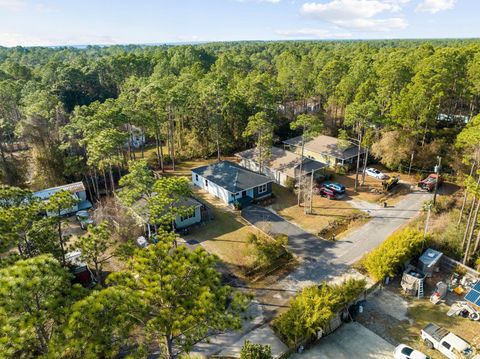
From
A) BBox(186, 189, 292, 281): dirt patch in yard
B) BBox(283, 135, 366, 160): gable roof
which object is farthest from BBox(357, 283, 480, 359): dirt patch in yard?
BBox(283, 135, 366, 160): gable roof

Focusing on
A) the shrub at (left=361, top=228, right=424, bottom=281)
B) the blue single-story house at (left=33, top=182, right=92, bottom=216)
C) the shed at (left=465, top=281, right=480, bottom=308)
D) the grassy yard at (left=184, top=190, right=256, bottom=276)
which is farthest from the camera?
the blue single-story house at (left=33, top=182, right=92, bottom=216)

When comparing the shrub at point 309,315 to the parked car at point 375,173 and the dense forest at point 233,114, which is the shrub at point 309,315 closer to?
the dense forest at point 233,114

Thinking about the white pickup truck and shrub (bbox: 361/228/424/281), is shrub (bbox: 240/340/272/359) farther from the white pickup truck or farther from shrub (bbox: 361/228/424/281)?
shrub (bbox: 361/228/424/281)

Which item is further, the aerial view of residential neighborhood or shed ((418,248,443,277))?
shed ((418,248,443,277))

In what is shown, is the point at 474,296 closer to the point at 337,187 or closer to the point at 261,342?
the point at 261,342

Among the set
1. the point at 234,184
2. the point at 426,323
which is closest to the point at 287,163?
the point at 234,184

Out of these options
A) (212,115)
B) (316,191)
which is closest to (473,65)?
(316,191)

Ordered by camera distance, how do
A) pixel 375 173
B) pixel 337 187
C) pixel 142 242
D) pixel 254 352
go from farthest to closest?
pixel 375 173, pixel 337 187, pixel 142 242, pixel 254 352
